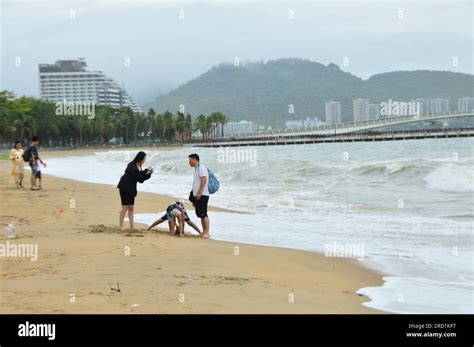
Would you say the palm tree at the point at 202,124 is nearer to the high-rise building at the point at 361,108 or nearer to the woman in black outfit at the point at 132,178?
the high-rise building at the point at 361,108

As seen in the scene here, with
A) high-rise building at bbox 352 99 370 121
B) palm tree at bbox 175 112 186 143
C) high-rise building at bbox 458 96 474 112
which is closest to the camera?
palm tree at bbox 175 112 186 143

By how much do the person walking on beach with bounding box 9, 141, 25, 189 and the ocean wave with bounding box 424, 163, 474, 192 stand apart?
45.6 feet

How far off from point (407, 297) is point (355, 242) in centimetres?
390

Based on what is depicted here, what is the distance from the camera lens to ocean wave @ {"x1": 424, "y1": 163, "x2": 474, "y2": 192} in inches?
822

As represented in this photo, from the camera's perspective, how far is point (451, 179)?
2273 centimetres

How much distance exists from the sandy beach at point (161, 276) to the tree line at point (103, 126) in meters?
95.4

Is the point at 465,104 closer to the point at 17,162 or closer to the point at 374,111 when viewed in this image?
the point at 374,111

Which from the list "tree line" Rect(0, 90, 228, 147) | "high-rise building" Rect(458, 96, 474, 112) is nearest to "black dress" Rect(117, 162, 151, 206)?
"tree line" Rect(0, 90, 228, 147)

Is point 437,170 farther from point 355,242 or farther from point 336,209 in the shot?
point 355,242

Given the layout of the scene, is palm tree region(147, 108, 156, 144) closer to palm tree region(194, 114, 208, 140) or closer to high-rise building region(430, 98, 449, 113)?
palm tree region(194, 114, 208, 140)

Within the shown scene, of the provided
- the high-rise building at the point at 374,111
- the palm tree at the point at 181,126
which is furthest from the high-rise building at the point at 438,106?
the palm tree at the point at 181,126

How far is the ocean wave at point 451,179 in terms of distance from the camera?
2088cm

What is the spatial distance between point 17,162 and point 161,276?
14.0 meters

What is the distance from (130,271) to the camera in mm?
6867
